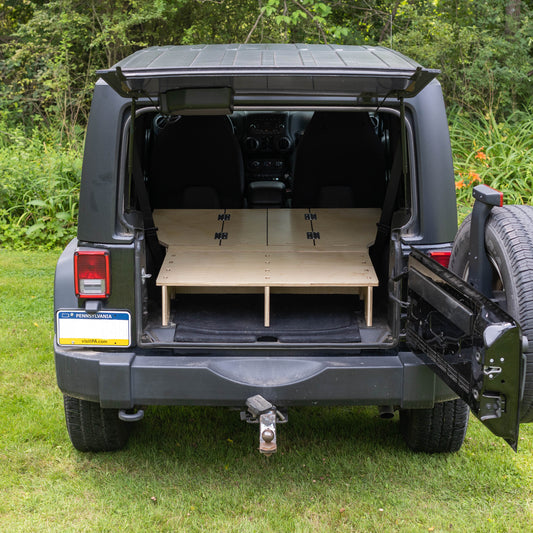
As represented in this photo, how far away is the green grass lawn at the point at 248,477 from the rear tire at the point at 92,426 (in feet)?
0.28

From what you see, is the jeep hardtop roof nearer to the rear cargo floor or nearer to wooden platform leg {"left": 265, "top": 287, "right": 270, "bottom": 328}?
wooden platform leg {"left": 265, "top": 287, "right": 270, "bottom": 328}

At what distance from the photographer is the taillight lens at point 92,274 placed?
10.4 ft

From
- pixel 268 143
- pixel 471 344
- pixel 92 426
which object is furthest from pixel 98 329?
pixel 268 143

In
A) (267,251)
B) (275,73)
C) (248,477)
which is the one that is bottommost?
(248,477)

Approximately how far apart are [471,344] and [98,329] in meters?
1.62

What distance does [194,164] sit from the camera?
185 inches

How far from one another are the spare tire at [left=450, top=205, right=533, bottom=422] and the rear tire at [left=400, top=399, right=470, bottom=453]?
0.87m

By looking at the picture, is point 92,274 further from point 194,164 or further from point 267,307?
point 194,164

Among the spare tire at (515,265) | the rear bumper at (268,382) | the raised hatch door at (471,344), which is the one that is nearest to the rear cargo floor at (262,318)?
the rear bumper at (268,382)

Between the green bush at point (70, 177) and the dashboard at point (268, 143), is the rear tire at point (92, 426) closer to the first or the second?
the dashboard at point (268, 143)

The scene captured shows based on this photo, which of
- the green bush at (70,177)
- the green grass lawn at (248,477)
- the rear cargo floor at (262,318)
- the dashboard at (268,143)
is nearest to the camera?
the green grass lawn at (248,477)

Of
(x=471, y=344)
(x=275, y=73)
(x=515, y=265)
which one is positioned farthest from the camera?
(x=275, y=73)

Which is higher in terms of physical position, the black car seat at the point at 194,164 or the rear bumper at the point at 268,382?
the black car seat at the point at 194,164

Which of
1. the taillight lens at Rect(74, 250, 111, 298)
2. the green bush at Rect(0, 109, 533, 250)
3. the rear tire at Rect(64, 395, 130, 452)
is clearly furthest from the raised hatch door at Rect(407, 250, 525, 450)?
the green bush at Rect(0, 109, 533, 250)
